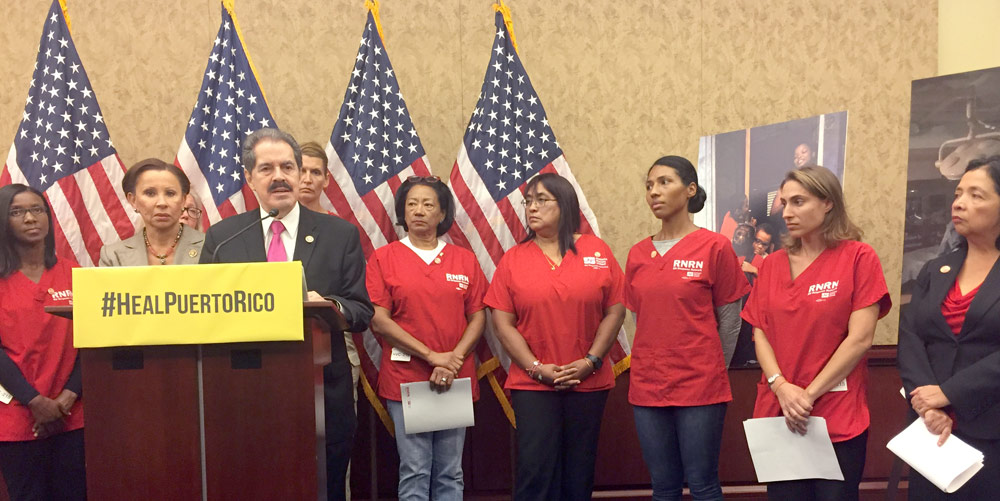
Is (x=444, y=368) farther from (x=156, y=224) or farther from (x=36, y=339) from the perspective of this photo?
(x=36, y=339)

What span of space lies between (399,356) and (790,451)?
1.62 meters

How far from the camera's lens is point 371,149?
3.89m

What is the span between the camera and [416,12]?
4512mm

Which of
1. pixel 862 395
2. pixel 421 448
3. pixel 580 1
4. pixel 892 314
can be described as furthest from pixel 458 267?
pixel 892 314

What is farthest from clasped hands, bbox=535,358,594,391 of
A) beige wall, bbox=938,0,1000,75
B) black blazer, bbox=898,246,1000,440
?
beige wall, bbox=938,0,1000,75

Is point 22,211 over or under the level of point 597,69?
under

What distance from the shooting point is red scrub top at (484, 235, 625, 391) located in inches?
128

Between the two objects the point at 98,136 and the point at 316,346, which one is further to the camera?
the point at 98,136

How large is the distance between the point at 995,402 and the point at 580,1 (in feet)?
10.2

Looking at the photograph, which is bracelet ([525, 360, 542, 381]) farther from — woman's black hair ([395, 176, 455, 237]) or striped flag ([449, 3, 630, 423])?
woman's black hair ([395, 176, 455, 237])

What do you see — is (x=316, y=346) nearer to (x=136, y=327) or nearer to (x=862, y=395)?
(x=136, y=327)

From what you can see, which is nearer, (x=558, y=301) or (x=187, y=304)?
(x=187, y=304)

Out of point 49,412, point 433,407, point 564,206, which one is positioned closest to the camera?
point 49,412

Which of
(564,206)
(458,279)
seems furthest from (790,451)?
(458,279)
